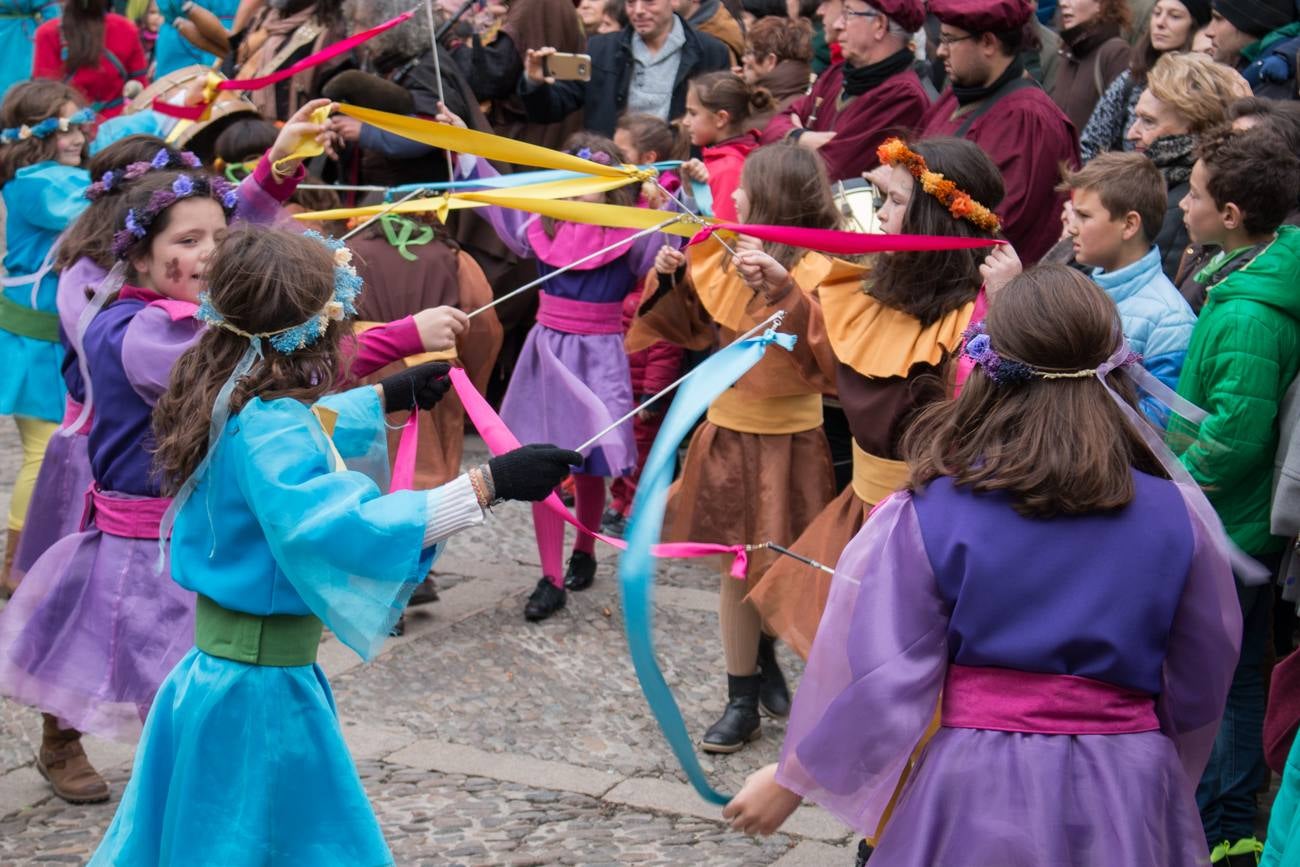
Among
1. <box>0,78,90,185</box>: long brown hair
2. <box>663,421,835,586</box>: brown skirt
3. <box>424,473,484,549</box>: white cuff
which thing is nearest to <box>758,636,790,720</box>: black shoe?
<box>663,421,835,586</box>: brown skirt

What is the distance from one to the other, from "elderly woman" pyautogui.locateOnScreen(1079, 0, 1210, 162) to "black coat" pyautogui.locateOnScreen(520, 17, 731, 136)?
84.0 inches

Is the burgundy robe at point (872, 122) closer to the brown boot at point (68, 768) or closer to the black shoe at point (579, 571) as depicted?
the black shoe at point (579, 571)

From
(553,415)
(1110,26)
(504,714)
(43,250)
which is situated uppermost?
(1110,26)

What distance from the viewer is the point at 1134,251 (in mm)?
4473

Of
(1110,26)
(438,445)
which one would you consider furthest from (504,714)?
(1110,26)

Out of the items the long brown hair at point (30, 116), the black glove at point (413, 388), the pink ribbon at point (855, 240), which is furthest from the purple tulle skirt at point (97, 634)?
the long brown hair at point (30, 116)

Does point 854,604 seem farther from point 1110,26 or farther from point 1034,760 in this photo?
point 1110,26

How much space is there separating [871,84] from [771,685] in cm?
254

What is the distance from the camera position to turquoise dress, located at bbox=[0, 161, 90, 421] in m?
6.19

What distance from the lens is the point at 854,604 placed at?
2.81 m

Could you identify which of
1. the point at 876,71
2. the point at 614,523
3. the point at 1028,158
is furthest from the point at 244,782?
the point at 614,523

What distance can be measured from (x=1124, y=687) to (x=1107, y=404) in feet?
1.64

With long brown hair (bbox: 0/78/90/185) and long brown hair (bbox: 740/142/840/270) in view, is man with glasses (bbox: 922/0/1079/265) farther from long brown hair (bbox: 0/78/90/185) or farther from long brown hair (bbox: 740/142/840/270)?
long brown hair (bbox: 0/78/90/185)

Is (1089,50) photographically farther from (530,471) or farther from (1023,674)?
(1023,674)
